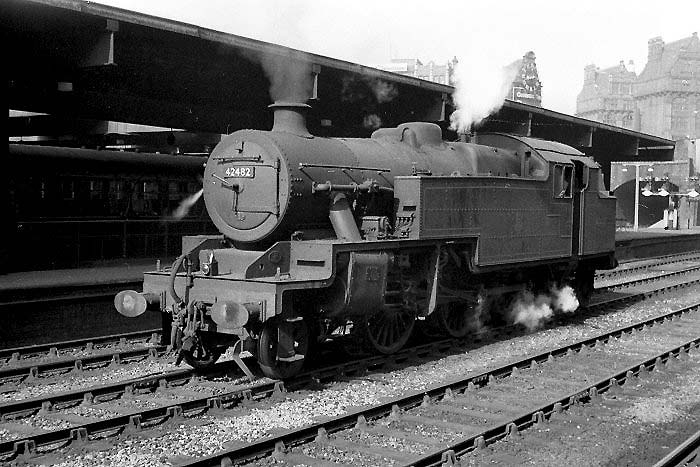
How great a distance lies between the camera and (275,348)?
25.7 feet

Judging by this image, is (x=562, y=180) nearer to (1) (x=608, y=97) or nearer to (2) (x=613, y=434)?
(2) (x=613, y=434)

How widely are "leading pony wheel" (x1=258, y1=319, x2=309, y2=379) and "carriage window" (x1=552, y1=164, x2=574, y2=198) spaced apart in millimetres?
5376

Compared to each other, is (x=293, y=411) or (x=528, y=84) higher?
(x=528, y=84)

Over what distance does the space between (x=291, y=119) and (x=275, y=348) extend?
265cm

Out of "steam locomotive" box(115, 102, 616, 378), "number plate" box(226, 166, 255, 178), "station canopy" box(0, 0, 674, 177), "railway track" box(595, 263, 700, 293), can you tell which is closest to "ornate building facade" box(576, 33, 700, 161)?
"railway track" box(595, 263, 700, 293)

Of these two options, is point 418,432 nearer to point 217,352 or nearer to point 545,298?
point 217,352

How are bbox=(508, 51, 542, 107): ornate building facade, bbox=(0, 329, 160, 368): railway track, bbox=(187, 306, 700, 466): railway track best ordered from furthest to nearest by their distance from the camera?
bbox=(508, 51, 542, 107): ornate building facade
bbox=(0, 329, 160, 368): railway track
bbox=(187, 306, 700, 466): railway track

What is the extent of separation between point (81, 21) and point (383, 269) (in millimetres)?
5255

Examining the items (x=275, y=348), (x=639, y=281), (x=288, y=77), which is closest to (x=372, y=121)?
(x=288, y=77)

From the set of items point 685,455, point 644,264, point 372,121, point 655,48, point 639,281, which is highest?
point 655,48

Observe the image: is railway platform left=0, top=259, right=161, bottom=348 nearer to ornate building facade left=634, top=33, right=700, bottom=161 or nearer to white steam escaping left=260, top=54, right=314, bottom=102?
white steam escaping left=260, top=54, right=314, bottom=102

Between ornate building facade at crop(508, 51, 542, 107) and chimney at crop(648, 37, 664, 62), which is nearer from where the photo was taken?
ornate building facade at crop(508, 51, 542, 107)

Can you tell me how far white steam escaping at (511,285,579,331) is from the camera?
12.0 m

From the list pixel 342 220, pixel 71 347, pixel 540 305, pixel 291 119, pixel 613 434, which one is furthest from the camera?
pixel 540 305
